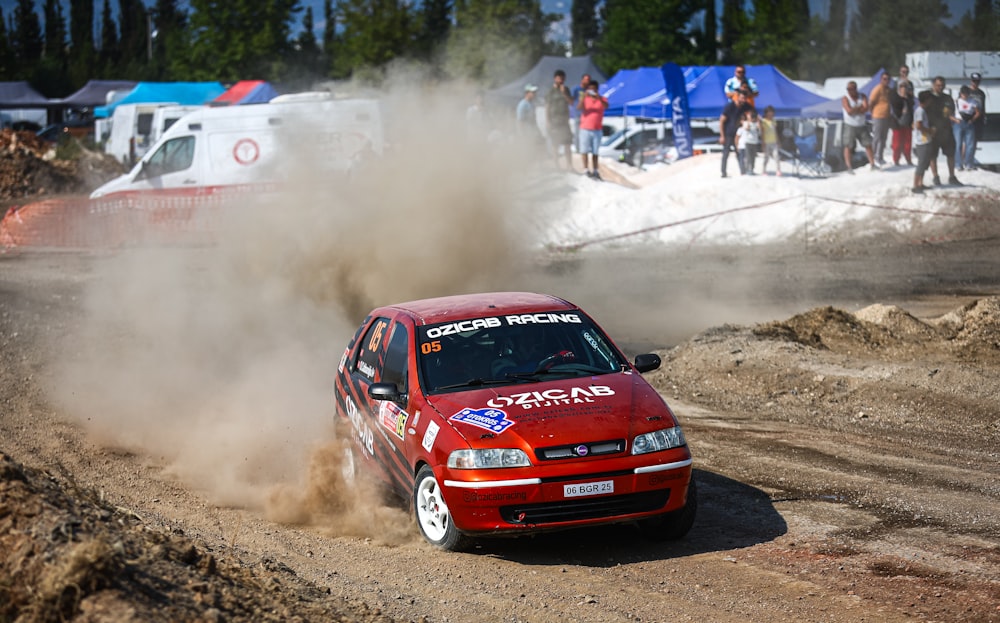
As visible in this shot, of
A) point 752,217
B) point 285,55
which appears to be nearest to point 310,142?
point 752,217

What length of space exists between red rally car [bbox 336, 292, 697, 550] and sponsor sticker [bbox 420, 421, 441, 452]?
0.04 ft

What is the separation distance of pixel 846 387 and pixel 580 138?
15.2 meters

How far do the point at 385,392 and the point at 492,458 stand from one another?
41.8 inches

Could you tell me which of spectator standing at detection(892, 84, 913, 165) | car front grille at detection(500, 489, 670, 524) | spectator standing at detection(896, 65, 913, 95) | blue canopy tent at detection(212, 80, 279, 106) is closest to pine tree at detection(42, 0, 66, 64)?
blue canopy tent at detection(212, 80, 279, 106)

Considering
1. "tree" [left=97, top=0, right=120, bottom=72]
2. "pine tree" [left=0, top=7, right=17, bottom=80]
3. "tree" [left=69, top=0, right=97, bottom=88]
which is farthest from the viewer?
"tree" [left=97, top=0, right=120, bottom=72]

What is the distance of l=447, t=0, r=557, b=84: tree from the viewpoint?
41312 mm

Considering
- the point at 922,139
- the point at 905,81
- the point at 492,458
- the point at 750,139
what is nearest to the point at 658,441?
the point at 492,458

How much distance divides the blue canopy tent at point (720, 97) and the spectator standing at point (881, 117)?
7324mm

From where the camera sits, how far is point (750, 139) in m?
24.8

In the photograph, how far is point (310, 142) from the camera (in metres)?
20.2

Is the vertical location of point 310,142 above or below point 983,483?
above

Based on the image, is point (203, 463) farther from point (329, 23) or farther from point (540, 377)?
point (329, 23)

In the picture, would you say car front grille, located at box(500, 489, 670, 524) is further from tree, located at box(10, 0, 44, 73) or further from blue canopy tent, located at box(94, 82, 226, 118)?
tree, located at box(10, 0, 44, 73)

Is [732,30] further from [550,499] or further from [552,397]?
[550,499]
